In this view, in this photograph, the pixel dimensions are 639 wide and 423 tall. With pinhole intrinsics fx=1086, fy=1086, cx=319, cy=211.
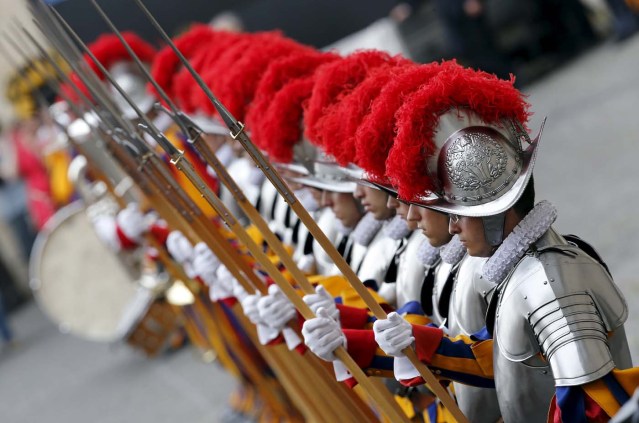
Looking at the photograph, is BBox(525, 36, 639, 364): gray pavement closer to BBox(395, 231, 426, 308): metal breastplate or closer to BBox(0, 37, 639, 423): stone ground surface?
BBox(0, 37, 639, 423): stone ground surface

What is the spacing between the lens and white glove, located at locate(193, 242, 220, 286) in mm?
4059

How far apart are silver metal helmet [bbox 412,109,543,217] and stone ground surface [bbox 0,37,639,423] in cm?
197

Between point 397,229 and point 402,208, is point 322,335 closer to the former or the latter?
point 402,208

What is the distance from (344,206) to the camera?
366 centimetres

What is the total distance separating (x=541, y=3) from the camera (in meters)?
10.8

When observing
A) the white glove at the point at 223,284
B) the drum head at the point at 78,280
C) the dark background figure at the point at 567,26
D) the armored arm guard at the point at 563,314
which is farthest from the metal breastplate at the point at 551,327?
the dark background figure at the point at 567,26

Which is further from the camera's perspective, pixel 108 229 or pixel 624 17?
pixel 624 17

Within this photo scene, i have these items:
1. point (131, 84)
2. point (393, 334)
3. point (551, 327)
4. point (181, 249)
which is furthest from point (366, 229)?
point (131, 84)

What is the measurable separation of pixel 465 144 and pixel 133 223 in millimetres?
3337

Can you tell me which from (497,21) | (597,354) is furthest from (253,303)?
(497,21)

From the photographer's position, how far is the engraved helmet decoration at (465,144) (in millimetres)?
2520

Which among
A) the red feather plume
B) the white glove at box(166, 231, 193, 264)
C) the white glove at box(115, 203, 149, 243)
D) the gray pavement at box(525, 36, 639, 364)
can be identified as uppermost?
the red feather plume

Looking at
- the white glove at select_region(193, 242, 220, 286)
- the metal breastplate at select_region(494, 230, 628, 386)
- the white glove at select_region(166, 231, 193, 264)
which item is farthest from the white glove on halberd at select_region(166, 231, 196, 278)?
the metal breastplate at select_region(494, 230, 628, 386)

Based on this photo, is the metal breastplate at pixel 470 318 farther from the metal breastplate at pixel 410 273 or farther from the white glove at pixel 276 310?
the white glove at pixel 276 310
